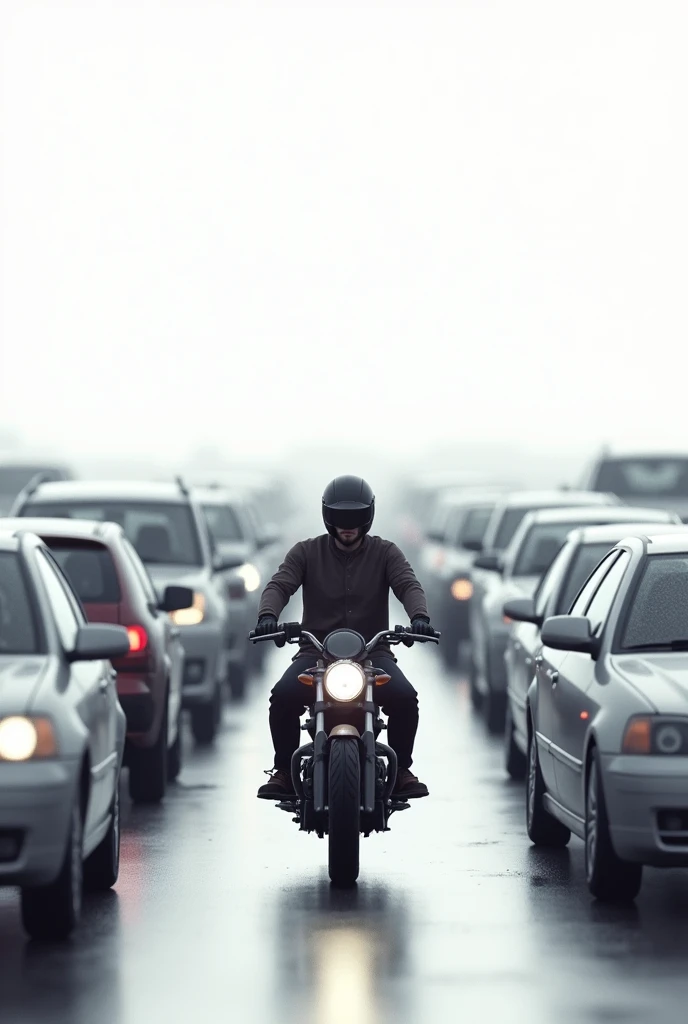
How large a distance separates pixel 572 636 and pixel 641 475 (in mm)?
17369

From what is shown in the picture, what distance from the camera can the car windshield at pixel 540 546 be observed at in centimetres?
1855

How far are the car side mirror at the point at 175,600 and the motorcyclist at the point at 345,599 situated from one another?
3292mm

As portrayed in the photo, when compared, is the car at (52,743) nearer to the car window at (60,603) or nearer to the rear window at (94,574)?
the car window at (60,603)

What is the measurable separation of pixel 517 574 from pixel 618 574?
25.1ft

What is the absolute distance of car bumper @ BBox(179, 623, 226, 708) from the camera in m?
17.4

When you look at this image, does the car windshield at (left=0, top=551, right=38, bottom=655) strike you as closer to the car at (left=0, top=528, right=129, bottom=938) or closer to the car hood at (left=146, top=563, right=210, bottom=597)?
the car at (left=0, top=528, right=129, bottom=938)

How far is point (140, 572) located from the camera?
556 inches

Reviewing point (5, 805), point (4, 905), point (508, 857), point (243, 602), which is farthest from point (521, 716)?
point (243, 602)

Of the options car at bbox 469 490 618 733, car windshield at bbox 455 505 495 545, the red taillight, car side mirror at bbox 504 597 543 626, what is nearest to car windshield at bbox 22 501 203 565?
car at bbox 469 490 618 733

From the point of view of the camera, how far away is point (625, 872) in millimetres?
9805

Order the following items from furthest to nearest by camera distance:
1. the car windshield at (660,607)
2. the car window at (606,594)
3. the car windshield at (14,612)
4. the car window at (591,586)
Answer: the car window at (591,586)
the car window at (606,594)
the car windshield at (660,607)
the car windshield at (14,612)

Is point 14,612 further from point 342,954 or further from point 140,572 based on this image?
point 140,572

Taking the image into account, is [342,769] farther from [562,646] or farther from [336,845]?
[562,646]

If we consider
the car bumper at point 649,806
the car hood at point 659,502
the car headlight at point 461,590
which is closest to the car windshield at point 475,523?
the car hood at point 659,502
